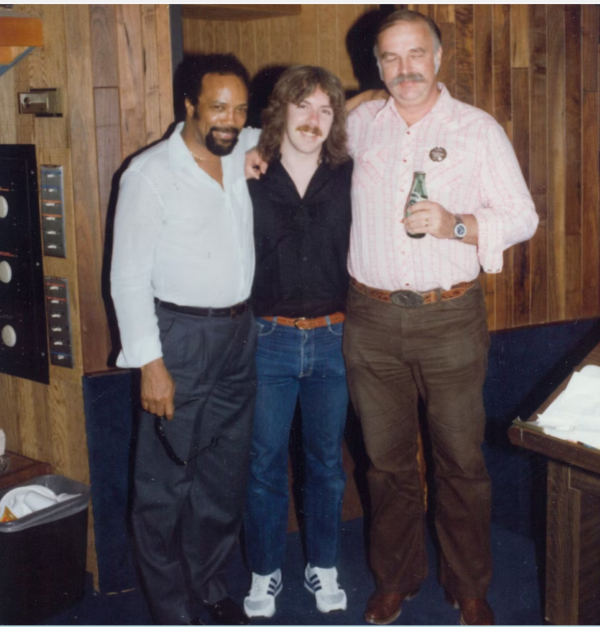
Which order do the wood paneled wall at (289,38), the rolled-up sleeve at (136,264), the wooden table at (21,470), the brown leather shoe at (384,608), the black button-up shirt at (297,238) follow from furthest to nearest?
the wood paneled wall at (289,38)
the wooden table at (21,470)
the brown leather shoe at (384,608)
the black button-up shirt at (297,238)
the rolled-up sleeve at (136,264)

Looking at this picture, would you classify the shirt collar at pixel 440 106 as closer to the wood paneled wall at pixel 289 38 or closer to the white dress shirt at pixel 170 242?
the white dress shirt at pixel 170 242

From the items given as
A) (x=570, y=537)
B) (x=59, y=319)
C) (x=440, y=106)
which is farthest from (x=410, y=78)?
(x=59, y=319)

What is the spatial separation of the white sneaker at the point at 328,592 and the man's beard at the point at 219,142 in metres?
1.57

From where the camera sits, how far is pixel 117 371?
289 cm

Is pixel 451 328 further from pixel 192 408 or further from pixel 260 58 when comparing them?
pixel 260 58

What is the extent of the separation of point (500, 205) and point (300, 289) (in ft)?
2.26

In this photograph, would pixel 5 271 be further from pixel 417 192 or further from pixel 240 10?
pixel 240 10

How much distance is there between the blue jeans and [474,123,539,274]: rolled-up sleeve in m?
0.59

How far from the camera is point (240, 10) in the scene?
4762 mm

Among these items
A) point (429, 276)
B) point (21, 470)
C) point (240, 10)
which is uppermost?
point (240, 10)

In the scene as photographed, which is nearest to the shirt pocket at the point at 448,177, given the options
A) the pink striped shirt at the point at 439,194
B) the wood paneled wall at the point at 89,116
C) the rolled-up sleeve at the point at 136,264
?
the pink striped shirt at the point at 439,194

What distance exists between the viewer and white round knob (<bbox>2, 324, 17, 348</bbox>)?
305cm

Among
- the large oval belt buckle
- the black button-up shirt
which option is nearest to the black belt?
the black button-up shirt

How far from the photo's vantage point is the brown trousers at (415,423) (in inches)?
99.0
